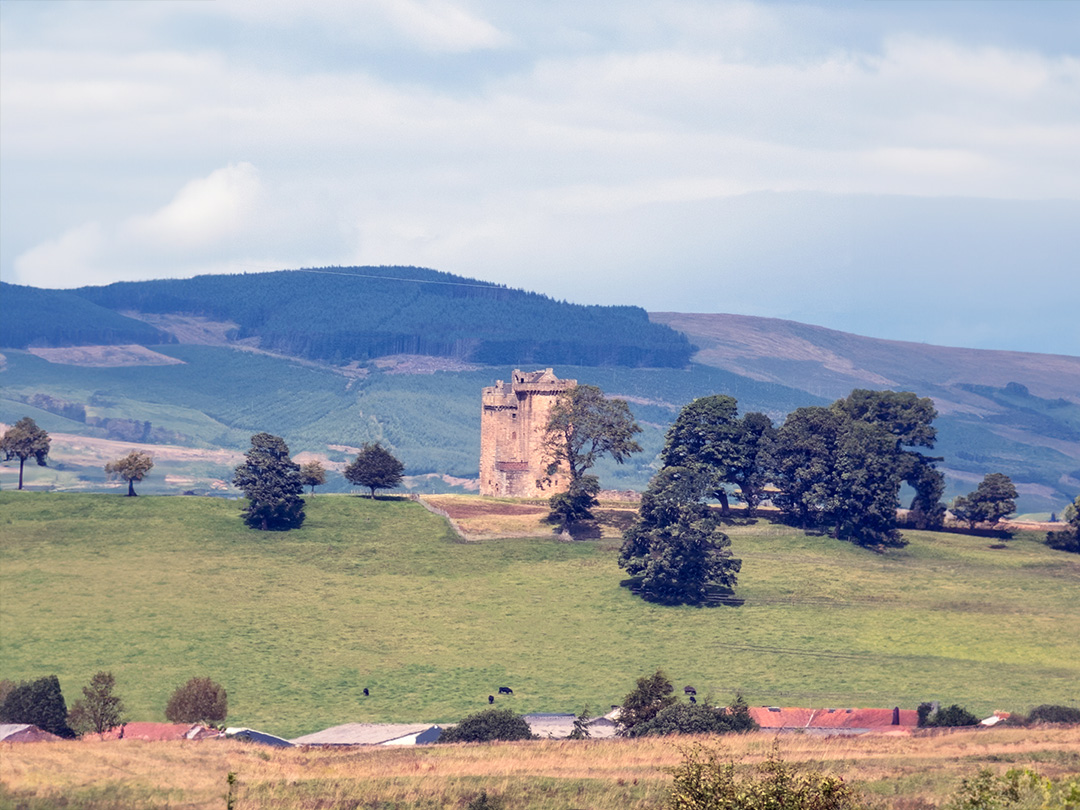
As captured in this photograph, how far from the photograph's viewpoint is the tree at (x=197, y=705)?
68625mm

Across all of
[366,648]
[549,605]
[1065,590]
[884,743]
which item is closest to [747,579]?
[549,605]

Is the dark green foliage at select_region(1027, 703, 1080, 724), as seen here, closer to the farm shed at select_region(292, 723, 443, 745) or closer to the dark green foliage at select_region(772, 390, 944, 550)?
the farm shed at select_region(292, 723, 443, 745)

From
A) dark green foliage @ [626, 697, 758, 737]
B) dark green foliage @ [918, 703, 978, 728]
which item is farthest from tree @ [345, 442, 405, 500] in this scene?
dark green foliage @ [918, 703, 978, 728]

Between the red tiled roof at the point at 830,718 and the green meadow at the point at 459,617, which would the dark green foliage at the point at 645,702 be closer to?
the red tiled roof at the point at 830,718

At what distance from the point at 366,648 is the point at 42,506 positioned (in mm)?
37424

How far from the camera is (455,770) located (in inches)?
1997

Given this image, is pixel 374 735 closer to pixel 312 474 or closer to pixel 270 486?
pixel 270 486


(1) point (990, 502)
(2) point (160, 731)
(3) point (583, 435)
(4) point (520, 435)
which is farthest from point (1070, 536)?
(2) point (160, 731)

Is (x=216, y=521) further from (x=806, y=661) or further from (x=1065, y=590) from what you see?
(x=1065, y=590)

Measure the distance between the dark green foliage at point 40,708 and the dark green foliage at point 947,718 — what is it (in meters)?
39.7

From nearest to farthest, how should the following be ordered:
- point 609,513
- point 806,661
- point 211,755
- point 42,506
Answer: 1. point 211,755
2. point 806,661
3. point 42,506
4. point 609,513

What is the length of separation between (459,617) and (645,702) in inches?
1106

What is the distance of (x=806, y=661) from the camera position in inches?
3376

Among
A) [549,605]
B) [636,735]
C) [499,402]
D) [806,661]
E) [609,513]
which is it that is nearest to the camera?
[636,735]
